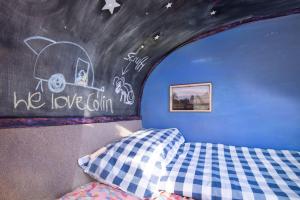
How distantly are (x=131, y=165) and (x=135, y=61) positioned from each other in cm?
121

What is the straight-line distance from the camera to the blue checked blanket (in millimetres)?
919

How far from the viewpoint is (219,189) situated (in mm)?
945

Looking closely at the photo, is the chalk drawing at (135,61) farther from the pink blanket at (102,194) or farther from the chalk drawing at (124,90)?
the pink blanket at (102,194)

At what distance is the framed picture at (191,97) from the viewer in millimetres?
2004

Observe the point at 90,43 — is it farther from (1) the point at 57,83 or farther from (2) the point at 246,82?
(2) the point at 246,82

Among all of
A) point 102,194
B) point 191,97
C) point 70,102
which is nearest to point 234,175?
point 102,194

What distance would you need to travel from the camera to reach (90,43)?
3.99ft

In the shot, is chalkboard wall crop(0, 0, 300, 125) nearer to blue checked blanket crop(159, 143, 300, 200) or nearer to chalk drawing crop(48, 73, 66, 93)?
chalk drawing crop(48, 73, 66, 93)

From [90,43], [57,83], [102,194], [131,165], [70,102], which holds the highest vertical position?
[90,43]

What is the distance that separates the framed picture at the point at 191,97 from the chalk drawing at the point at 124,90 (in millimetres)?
564

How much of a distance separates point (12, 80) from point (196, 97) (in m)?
1.80

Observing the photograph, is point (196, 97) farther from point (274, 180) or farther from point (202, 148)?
point (274, 180)

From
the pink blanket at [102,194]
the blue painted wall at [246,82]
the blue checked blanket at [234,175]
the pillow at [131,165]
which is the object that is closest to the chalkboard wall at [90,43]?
the blue painted wall at [246,82]

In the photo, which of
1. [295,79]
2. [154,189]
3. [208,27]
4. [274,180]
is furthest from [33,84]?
[295,79]
